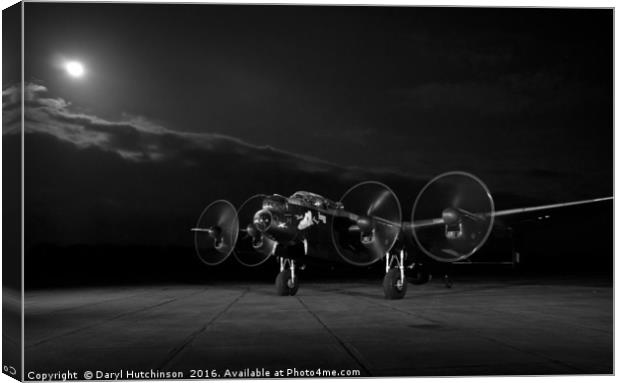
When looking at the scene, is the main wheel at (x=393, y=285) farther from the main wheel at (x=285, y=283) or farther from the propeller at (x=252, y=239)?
the propeller at (x=252, y=239)

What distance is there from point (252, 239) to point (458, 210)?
10915 millimetres

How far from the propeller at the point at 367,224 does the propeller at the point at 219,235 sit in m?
5.68

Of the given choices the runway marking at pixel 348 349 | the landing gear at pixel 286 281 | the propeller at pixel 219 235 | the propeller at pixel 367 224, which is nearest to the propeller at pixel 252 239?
the propeller at pixel 219 235

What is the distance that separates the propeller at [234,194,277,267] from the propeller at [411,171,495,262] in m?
7.07

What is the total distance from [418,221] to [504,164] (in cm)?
613

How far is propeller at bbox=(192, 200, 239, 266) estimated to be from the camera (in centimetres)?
3047

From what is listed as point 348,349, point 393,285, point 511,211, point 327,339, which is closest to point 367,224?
point 393,285

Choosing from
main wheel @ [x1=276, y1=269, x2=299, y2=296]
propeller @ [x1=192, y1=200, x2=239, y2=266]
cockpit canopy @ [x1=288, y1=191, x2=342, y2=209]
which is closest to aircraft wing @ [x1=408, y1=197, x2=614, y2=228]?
cockpit canopy @ [x1=288, y1=191, x2=342, y2=209]

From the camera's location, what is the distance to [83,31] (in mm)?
13508

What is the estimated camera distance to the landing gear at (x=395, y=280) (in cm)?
2636

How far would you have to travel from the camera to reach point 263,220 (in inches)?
1041

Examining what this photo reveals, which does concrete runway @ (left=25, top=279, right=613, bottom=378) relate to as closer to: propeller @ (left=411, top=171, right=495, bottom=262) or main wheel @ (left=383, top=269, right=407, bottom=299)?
propeller @ (left=411, top=171, right=495, bottom=262)

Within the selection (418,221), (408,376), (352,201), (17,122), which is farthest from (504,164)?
(17,122)

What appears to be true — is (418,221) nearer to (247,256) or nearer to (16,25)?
(247,256)
